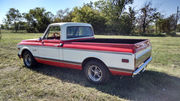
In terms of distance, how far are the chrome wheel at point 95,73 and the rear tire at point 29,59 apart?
270 centimetres

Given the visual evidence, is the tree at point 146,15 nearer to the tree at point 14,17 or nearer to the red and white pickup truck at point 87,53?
the red and white pickup truck at point 87,53

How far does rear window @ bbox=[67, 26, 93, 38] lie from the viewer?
172 inches

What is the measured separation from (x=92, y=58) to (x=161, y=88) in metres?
2.13

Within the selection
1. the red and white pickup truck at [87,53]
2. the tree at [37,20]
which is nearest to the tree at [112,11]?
the tree at [37,20]

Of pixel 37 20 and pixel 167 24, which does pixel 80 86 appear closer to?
pixel 167 24

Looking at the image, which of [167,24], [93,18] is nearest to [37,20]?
[93,18]

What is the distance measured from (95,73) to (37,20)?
45.8 metres

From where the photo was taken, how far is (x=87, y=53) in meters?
3.56

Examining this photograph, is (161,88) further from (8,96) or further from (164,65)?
(8,96)

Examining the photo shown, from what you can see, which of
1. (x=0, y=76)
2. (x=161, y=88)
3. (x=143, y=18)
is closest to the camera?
(x=161, y=88)

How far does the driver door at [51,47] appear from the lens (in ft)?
13.8

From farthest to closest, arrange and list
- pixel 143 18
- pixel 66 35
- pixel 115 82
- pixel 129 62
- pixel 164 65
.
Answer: pixel 143 18, pixel 164 65, pixel 66 35, pixel 115 82, pixel 129 62

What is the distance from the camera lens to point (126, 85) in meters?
3.73

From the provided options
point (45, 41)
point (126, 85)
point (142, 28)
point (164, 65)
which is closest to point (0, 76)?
point (45, 41)
